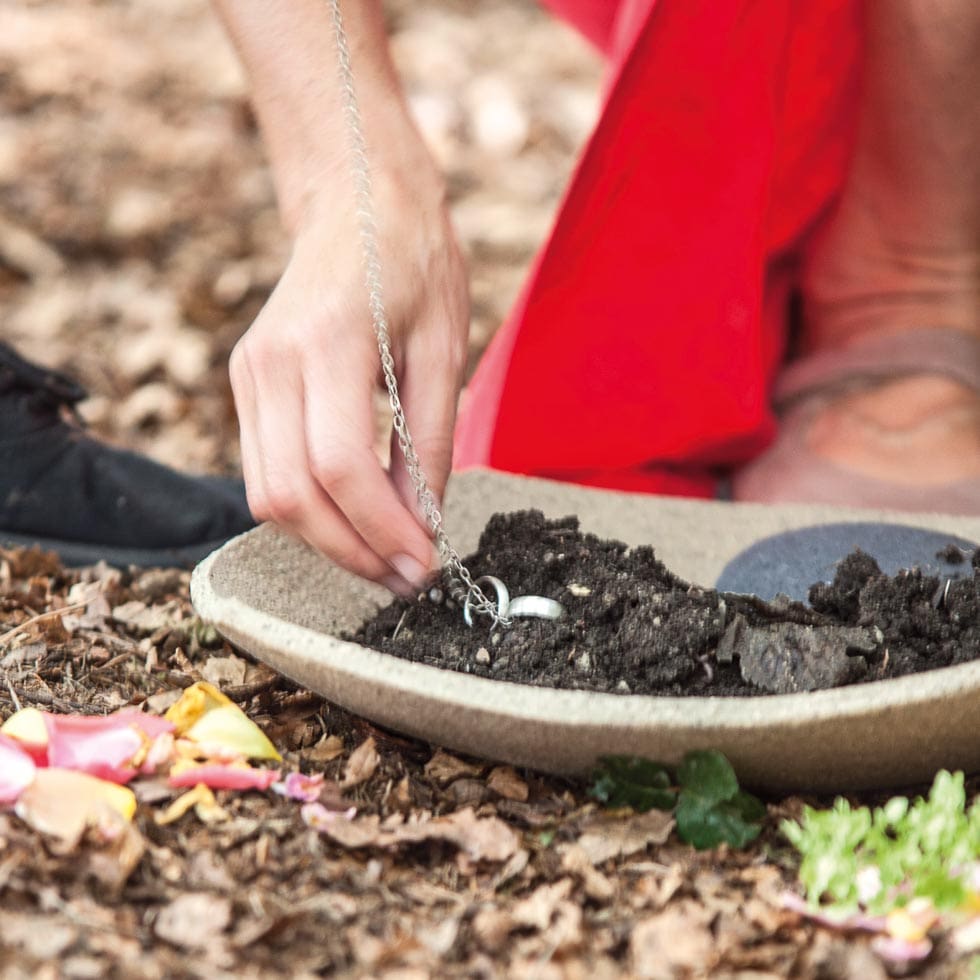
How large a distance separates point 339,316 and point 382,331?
4cm

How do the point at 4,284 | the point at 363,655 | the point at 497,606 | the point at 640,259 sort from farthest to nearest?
the point at 4,284, the point at 640,259, the point at 497,606, the point at 363,655

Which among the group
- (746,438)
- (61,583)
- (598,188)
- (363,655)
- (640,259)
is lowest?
(61,583)

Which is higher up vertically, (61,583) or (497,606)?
(497,606)

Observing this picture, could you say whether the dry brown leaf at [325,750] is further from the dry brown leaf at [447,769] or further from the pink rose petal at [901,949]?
the pink rose petal at [901,949]

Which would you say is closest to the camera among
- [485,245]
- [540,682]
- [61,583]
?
[540,682]

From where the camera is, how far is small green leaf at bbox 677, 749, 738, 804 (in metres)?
1.00

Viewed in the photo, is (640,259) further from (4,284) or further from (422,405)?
(4,284)

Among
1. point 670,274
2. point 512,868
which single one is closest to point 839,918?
point 512,868

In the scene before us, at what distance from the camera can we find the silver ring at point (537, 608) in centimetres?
120

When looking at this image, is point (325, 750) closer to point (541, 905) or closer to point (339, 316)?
point (541, 905)

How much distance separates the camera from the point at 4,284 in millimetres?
2965

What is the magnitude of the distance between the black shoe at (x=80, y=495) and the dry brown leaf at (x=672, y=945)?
3.31ft

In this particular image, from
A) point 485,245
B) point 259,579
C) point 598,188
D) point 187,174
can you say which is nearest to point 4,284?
point 187,174

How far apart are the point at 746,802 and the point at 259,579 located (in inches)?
21.2
